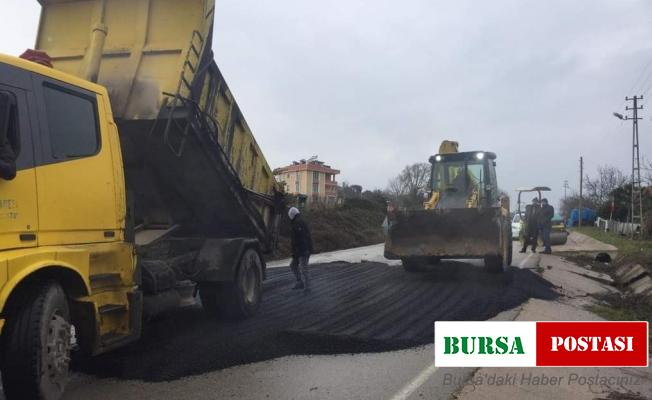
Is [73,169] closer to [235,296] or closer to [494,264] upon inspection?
[235,296]

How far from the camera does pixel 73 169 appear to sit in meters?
4.26

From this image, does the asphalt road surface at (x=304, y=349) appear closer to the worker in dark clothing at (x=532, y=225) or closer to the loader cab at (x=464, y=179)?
the loader cab at (x=464, y=179)

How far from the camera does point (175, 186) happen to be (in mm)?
6785

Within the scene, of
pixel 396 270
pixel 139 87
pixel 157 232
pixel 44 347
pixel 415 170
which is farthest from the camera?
pixel 415 170

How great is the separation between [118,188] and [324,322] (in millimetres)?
3072

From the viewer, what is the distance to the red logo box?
16.6 feet

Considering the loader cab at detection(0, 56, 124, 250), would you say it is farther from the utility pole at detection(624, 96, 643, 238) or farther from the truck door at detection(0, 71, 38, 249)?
the utility pole at detection(624, 96, 643, 238)

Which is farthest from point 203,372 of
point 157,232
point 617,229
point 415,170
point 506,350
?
point 415,170

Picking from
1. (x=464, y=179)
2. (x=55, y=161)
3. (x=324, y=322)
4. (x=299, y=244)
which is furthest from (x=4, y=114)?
(x=464, y=179)

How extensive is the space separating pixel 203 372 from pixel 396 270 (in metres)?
7.43

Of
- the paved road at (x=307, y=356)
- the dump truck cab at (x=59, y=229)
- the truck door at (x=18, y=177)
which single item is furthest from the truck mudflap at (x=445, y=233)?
the truck door at (x=18, y=177)

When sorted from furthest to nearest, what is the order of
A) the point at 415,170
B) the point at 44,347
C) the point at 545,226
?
the point at 415,170 → the point at 545,226 → the point at 44,347

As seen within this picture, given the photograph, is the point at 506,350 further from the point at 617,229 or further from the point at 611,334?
the point at 617,229

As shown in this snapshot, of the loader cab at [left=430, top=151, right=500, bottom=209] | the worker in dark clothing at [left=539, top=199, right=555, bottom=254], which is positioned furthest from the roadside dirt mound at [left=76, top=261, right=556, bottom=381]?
the worker in dark clothing at [left=539, top=199, right=555, bottom=254]
